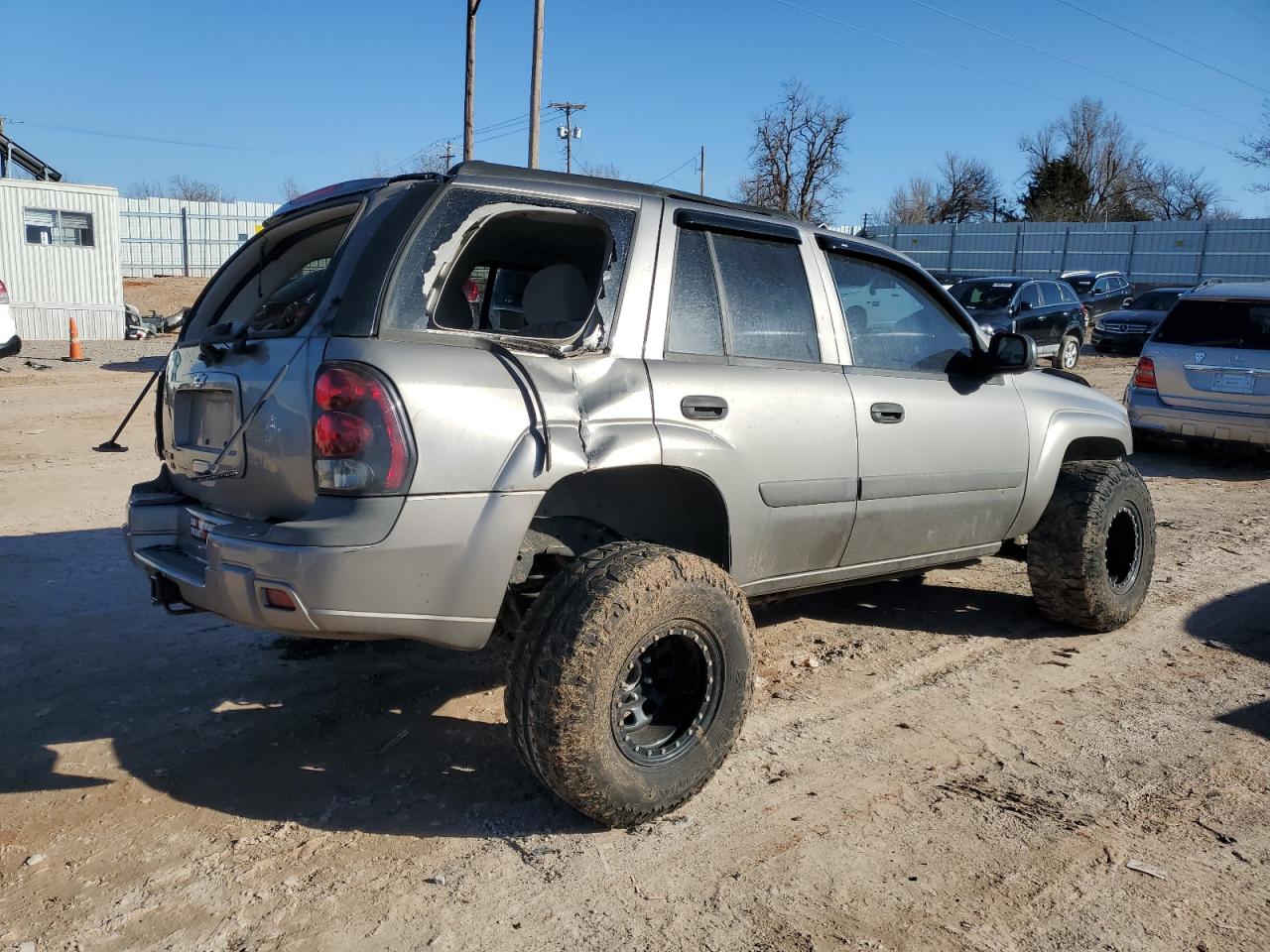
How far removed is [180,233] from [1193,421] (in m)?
37.4

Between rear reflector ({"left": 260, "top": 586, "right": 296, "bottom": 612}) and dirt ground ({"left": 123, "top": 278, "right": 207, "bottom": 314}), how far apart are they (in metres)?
30.4

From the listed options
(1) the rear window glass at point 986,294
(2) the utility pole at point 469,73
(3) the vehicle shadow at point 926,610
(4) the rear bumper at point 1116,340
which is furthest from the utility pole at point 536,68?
(3) the vehicle shadow at point 926,610

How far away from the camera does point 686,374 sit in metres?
3.51

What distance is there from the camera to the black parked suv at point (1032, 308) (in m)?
17.7

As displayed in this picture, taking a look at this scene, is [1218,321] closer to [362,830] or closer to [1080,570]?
[1080,570]

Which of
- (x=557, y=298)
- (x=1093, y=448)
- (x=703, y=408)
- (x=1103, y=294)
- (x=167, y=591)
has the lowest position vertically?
(x=167, y=591)

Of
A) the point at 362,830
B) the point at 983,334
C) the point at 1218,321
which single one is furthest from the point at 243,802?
the point at 1218,321

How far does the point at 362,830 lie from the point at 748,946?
1.27 meters

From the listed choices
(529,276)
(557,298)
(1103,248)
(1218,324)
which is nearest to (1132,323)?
(1218,324)

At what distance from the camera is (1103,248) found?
3756cm

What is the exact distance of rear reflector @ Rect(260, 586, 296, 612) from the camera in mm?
2850

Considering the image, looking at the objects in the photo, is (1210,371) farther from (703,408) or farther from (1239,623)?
(703,408)

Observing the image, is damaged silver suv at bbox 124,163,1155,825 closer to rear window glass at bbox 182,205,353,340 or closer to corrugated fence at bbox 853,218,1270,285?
rear window glass at bbox 182,205,353,340

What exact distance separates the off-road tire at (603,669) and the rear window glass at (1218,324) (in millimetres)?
8235
